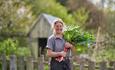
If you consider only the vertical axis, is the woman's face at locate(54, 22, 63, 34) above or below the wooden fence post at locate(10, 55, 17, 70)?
above

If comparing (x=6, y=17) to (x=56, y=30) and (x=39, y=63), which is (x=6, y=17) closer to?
(x=39, y=63)

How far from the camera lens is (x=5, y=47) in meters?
15.0

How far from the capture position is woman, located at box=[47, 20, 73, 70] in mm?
8680

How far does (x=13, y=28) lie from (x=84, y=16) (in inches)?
828

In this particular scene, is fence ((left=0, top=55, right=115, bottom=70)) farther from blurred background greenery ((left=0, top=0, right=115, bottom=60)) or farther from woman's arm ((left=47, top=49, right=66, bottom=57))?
blurred background greenery ((left=0, top=0, right=115, bottom=60))

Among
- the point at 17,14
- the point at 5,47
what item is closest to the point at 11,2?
the point at 17,14

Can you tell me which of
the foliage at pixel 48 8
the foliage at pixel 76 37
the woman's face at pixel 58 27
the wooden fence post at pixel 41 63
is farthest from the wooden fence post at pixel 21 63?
the foliage at pixel 48 8

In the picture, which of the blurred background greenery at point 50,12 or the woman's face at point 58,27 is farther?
the blurred background greenery at point 50,12

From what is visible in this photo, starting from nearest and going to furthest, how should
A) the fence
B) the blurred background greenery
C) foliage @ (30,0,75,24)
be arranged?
the fence < the blurred background greenery < foliage @ (30,0,75,24)

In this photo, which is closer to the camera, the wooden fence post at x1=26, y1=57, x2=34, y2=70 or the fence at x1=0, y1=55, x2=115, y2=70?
the fence at x1=0, y1=55, x2=115, y2=70

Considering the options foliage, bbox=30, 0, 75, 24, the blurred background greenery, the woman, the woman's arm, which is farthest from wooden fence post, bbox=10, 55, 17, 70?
foliage, bbox=30, 0, 75, 24

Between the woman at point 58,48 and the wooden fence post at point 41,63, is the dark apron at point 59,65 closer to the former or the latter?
the woman at point 58,48

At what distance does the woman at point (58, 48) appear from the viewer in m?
8.68

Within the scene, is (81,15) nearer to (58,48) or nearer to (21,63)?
(21,63)
